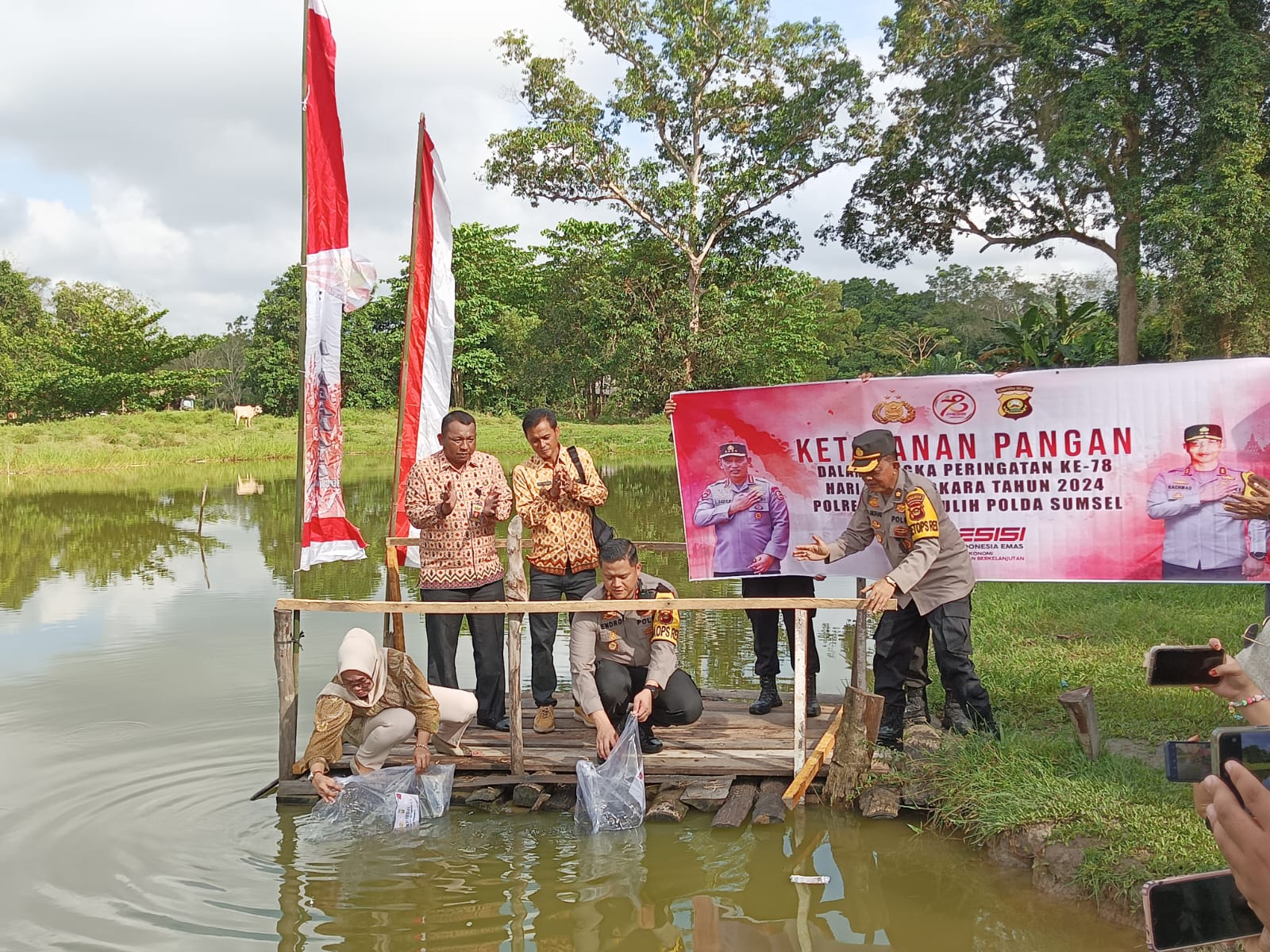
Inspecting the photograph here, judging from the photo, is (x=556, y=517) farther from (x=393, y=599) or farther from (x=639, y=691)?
(x=393, y=599)

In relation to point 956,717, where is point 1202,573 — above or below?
above

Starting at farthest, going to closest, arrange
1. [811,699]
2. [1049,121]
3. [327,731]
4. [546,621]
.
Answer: [1049,121] < [811,699] < [546,621] < [327,731]

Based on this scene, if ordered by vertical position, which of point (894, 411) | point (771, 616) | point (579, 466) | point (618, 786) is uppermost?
point (894, 411)

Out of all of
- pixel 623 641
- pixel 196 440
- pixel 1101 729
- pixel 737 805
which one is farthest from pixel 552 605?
pixel 196 440

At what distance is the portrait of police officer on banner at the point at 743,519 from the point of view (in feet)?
20.5

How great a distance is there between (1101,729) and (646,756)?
7.91 feet

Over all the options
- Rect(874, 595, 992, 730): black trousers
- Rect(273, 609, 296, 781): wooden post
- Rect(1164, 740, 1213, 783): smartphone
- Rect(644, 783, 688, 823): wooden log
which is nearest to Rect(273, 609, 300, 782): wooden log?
Rect(273, 609, 296, 781): wooden post

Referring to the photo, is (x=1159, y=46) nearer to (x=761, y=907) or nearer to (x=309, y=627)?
(x=309, y=627)

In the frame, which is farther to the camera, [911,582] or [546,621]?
[546,621]

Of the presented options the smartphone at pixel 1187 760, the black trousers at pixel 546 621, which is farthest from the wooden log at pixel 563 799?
the smartphone at pixel 1187 760

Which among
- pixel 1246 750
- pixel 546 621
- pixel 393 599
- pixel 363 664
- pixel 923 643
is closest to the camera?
pixel 1246 750

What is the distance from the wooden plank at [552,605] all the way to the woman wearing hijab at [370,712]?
23 centimetres

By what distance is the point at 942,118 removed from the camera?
2030cm

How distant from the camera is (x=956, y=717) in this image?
215 inches
